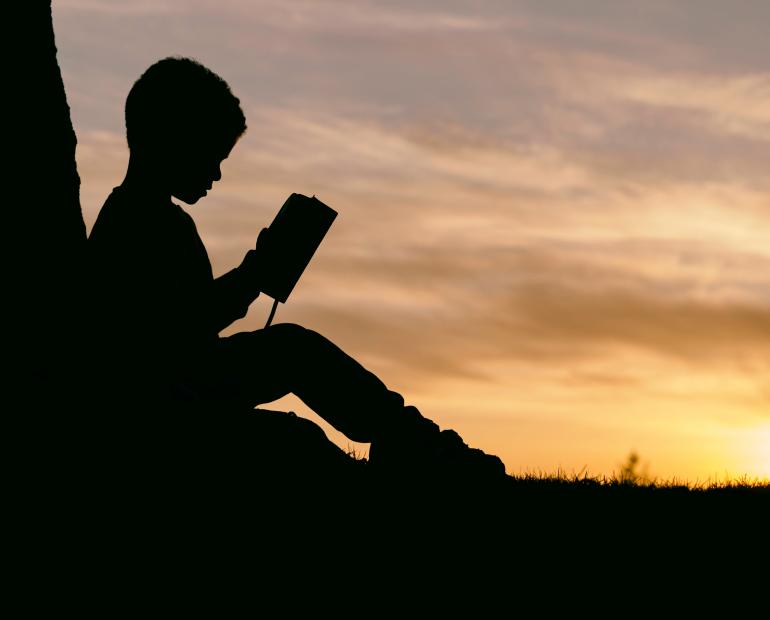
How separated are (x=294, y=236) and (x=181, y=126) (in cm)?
83

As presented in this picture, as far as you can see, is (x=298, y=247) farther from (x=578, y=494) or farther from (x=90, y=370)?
(x=578, y=494)

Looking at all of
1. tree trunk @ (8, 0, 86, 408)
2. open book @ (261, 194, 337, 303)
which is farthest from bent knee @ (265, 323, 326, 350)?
tree trunk @ (8, 0, 86, 408)

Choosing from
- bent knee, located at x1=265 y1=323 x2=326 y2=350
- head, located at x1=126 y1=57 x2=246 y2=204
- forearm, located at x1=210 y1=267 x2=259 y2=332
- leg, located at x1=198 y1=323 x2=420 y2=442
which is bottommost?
leg, located at x1=198 y1=323 x2=420 y2=442

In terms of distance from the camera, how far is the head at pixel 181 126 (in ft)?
19.1

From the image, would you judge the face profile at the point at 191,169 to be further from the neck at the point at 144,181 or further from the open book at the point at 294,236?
the open book at the point at 294,236

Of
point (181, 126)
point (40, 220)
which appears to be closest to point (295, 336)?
point (181, 126)

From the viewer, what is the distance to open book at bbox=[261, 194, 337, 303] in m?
5.86

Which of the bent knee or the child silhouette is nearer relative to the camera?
the child silhouette

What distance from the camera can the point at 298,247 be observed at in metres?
5.89

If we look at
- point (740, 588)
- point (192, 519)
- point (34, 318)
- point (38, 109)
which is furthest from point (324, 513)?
point (38, 109)

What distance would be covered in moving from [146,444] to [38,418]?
0.54m

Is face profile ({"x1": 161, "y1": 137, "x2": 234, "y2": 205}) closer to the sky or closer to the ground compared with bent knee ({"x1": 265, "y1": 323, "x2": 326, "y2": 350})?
closer to the sky

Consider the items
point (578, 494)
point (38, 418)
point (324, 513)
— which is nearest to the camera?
point (38, 418)

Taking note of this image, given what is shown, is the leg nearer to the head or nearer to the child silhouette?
the child silhouette
